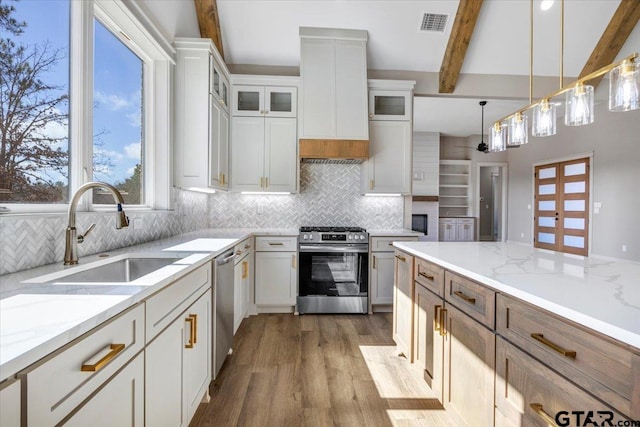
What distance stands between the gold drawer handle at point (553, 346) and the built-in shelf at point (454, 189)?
783 cm

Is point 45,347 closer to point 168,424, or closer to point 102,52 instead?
point 168,424

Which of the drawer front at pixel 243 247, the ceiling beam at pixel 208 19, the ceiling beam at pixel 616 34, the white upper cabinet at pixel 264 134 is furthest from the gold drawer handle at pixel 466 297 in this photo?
the ceiling beam at pixel 616 34

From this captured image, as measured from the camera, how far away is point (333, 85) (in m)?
3.54

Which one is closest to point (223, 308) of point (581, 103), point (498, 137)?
point (498, 137)

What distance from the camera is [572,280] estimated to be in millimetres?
1186

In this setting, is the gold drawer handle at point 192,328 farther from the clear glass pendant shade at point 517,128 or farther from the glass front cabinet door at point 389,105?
the glass front cabinet door at point 389,105

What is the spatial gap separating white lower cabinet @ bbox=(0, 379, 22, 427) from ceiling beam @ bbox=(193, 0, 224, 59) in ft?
12.2

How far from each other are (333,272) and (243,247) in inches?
39.9

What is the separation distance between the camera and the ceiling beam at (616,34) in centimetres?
365

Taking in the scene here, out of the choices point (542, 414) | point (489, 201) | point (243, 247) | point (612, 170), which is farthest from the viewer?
point (489, 201)

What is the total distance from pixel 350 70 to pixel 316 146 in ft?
3.15

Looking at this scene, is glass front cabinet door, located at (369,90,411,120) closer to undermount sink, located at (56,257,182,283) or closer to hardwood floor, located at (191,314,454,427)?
hardwood floor, located at (191,314,454,427)

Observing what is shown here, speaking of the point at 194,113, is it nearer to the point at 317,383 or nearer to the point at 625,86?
the point at 317,383

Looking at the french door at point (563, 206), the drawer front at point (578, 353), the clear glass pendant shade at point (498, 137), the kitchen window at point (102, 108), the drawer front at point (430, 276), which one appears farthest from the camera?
the french door at point (563, 206)
